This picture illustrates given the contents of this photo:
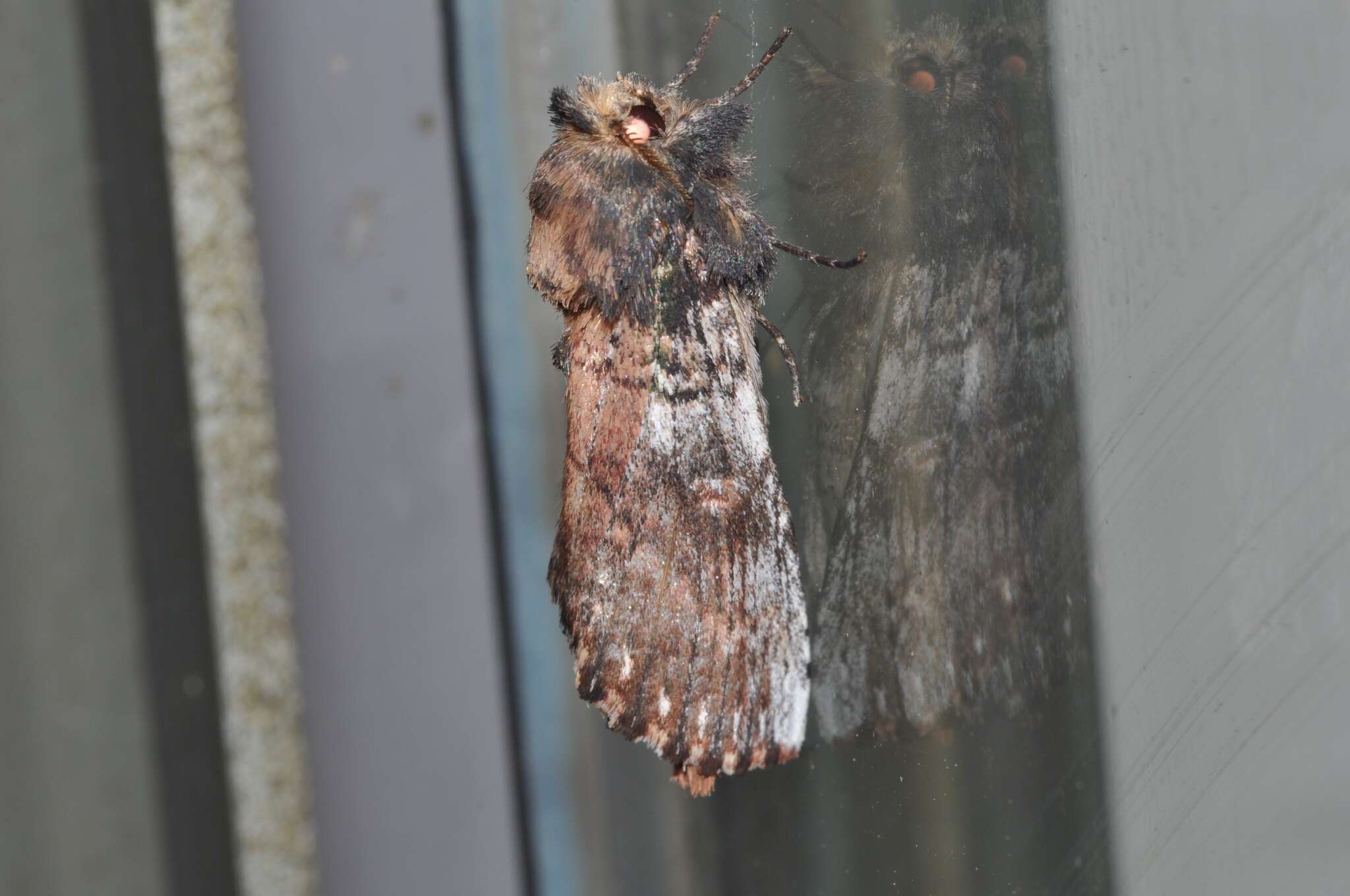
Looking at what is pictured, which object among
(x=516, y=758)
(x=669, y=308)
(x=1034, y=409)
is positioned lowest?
(x=516, y=758)

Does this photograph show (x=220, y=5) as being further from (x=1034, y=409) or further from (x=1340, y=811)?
(x=1340, y=811)

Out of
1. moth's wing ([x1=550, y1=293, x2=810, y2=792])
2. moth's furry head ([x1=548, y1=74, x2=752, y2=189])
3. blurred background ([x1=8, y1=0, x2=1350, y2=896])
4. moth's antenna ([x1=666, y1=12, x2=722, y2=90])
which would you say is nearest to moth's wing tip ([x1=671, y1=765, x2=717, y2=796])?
moth's wing ([x1=550, y1=293, x2=810, y2=792])

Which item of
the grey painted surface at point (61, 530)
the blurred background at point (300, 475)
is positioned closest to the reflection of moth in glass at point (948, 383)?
the blurred background at point (300, 475)

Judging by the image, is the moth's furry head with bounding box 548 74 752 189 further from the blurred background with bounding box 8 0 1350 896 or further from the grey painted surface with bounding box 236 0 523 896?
the grey painted surface with bounding box 236 0 523 896

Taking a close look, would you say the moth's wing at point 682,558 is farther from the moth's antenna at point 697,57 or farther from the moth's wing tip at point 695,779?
the moth's antenna at point 697,57

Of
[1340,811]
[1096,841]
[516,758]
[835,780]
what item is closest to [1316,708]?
[1340,811]
